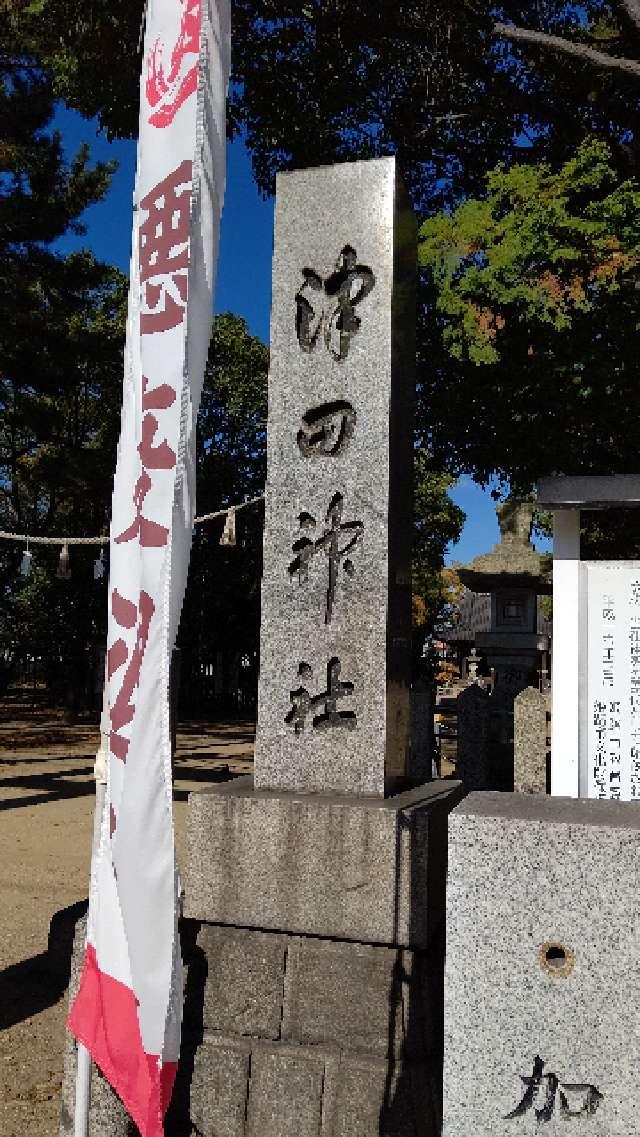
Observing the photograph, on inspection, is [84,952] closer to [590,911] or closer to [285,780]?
[285,780]

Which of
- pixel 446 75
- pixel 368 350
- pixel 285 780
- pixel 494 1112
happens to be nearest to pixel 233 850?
pixel 285 780

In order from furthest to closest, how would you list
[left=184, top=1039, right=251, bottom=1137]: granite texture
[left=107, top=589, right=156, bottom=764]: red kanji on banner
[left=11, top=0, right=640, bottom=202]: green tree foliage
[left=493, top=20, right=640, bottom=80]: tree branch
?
[left=11, top=0, right=640, bottom=202]: green tree foliage → [left=493, top=20, right=640, bottom=80]: tree branch → [left=184, top=1039, right=251, bottom=1137]: granite texture → [left=107, top=589, right=156, bottom=764]: red kanji on banner

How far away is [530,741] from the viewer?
371 inches

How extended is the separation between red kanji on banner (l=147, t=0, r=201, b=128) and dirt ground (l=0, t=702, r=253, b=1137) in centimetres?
379

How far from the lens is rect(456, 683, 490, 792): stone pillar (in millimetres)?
10977

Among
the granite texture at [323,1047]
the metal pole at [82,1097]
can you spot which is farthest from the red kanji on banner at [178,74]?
the metal pole at [82,1097]

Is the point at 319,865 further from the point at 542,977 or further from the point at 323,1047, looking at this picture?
the point at 542,977

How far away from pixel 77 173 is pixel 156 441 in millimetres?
15544

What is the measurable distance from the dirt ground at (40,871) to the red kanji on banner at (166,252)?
309 centimetres

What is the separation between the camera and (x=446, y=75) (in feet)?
34.6

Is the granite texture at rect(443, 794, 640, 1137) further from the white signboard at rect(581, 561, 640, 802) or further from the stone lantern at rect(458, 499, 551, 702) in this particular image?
the stone lantern at rect(458, 499, 551, 702)

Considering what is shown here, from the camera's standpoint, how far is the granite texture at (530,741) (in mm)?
9375

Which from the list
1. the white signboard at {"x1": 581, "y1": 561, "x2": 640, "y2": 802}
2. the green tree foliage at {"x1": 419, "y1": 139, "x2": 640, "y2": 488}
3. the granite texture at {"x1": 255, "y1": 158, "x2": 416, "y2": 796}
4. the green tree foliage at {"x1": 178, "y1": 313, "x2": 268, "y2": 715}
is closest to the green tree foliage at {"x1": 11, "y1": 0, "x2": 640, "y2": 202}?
the green tree foliage at {"x1": 419, "y1": 139, "x2": 640, "y2": 488}

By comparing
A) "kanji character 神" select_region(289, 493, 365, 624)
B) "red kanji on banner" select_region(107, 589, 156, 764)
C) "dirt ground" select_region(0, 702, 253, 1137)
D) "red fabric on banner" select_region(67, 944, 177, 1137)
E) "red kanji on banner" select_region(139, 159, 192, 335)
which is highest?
"red kanji on banner" select_region(139, 159, 192, 335)
